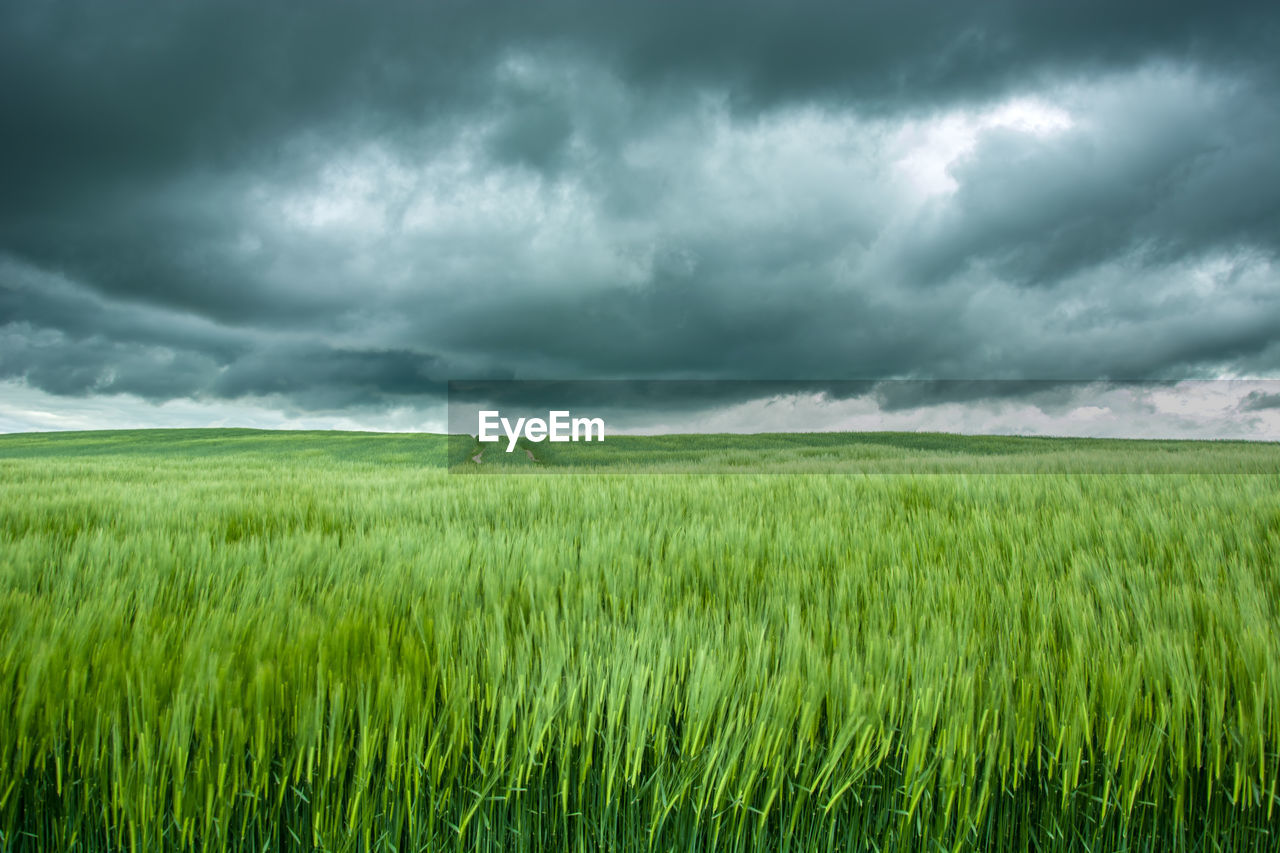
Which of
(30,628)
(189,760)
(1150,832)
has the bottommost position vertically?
(1150,832)

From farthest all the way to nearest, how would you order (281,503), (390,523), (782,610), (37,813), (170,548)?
(281,503), (390,523), (170,548), (782,610), (37,813)

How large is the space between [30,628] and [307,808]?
841mm

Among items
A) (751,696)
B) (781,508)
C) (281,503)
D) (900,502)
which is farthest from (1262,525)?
(281,503)

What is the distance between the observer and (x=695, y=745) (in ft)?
2.86

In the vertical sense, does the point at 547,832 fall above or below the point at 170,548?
below

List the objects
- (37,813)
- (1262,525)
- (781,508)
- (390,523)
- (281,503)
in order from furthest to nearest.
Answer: (281,503), (781,508), (390,523), (1262,525), (37,813)

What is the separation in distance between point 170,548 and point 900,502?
11.8ft

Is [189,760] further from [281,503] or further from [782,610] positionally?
[281,503]

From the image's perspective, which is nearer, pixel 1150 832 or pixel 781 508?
pixel 1150 832

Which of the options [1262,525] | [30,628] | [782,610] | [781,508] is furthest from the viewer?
[781,508]

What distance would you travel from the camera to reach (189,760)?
2.87 ft

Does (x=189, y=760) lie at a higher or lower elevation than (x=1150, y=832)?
higher

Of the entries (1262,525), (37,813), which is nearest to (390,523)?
(37,813)

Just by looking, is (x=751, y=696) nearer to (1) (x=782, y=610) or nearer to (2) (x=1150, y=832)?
(1) (x=782, y=610)
